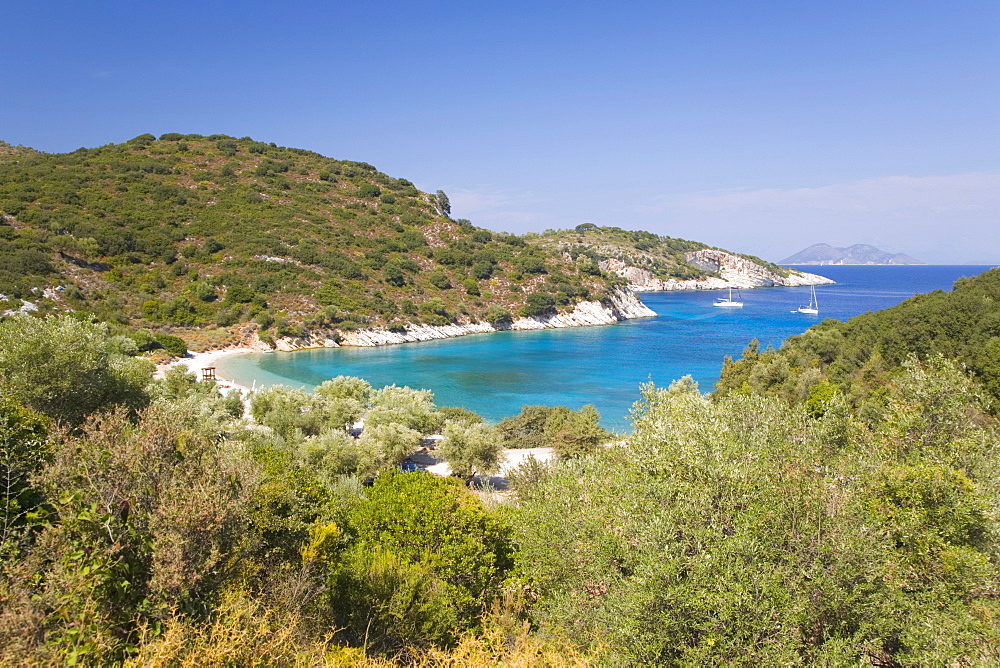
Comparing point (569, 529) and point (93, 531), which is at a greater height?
point (93, 531)

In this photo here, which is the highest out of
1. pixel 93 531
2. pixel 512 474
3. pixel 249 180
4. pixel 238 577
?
pixel 249 180

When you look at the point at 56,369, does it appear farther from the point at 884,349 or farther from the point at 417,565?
the point at 884,349

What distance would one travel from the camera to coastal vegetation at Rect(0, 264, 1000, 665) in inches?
244

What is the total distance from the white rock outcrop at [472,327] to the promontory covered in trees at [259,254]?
254 millimetres

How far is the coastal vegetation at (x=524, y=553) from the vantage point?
20.3 ft

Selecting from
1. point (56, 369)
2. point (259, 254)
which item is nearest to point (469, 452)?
point (56, 369)

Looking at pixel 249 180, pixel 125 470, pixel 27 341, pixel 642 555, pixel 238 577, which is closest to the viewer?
pixel 125 470

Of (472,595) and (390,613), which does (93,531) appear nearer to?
(390,613)

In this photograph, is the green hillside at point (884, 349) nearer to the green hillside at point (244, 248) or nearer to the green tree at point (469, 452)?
the green tree at point (469, 452)

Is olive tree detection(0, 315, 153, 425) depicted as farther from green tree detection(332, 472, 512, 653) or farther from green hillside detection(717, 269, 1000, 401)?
green hillside detection(717, 269, 1000, 401)

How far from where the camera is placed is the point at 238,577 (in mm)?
7430

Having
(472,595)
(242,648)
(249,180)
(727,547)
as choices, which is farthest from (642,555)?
(249,180)

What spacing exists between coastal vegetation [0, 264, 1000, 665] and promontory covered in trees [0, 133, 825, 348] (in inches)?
1728

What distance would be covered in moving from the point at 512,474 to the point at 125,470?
15.1 meters
